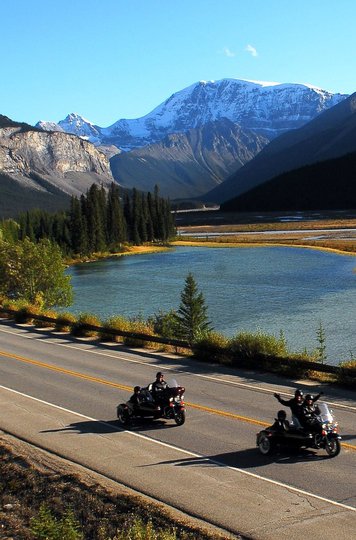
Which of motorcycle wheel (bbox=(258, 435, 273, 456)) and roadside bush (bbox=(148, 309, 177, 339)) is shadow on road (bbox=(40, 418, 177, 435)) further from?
roadside bush (bbox=(148, 309, 177, 339))

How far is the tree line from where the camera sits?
427ft

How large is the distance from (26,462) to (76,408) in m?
4.51

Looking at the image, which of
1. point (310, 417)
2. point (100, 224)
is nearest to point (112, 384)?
point (310, 417)

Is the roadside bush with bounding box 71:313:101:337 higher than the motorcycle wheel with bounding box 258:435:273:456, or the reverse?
the roadside bush with bounding box 71:313:101:337

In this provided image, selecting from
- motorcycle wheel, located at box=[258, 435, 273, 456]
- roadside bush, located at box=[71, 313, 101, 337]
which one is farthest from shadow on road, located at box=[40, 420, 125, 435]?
roadside bush, located at box=[71, 313, 101, 337]

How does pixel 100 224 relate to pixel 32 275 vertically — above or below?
above

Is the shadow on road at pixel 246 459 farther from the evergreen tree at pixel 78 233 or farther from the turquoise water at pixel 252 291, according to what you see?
the evergreen tree at pixel 78 233

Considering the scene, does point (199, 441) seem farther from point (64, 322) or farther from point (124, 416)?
point (64, 322)

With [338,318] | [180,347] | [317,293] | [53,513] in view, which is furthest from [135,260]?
[53,513]

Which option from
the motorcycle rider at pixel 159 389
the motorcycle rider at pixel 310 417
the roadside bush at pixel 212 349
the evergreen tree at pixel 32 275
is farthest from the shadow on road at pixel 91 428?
the evergreen tree at pixel 32 275

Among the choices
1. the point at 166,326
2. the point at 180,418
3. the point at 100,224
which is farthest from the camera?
the point at 100,224

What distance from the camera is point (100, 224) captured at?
441 ft

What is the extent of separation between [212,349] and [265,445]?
1004 centimetres

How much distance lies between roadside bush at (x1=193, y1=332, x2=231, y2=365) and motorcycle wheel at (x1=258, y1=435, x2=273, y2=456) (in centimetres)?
903
